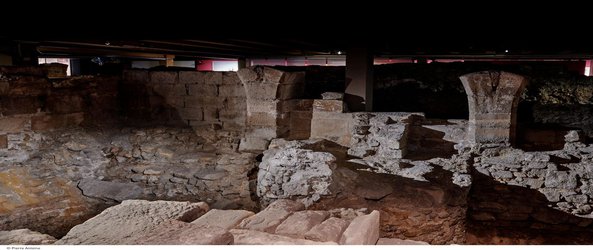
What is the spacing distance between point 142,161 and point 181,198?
1.56 metres

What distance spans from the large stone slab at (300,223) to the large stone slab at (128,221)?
0.69 metres

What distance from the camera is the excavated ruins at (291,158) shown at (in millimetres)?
3994

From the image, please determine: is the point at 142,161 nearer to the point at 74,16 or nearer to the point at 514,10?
the point at 74,16

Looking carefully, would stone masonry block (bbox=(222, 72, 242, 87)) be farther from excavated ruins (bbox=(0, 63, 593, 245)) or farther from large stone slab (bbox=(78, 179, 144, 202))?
large stone slab (bbox=(78, 179, 144, 202))

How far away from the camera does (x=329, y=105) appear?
22.6 ft

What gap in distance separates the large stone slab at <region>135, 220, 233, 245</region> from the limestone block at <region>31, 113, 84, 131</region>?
222 inches

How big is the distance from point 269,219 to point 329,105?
4429 mm

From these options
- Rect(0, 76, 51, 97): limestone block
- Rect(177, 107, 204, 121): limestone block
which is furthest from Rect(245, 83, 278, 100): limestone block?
Rect(0, 76, 51, 97): limestone block

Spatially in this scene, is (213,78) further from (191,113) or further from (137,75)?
(137,75)

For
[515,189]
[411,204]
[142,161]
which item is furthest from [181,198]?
[515,189]

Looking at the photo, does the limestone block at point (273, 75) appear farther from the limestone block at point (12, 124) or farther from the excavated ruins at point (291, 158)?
the limestone block at point (12, 124)

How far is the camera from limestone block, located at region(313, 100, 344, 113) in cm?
682

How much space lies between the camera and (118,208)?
282 cm

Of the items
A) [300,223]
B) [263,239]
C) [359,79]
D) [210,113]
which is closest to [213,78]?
[210,113]
